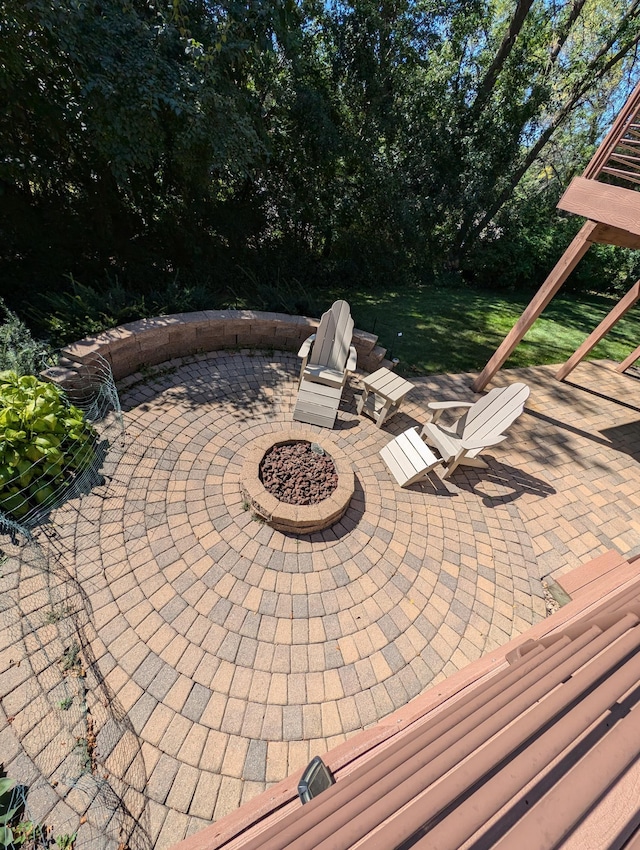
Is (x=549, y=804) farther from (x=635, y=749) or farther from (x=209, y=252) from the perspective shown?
(x=209, y=252)

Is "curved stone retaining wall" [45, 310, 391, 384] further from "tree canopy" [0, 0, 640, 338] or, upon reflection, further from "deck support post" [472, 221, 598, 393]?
"deck support post" [472, 221, 598, 393]

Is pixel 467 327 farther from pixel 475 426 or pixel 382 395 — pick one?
pixel 382 395

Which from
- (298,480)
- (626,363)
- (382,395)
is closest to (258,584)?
(298,480)

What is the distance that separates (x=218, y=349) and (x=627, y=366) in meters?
8.01

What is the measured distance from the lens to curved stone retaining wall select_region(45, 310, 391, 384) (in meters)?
4.02

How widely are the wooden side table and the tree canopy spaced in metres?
3.06

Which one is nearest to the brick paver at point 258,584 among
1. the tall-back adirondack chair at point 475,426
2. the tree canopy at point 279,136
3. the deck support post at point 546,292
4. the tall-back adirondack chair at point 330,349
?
the tall-back adirondack chair at point 475,426

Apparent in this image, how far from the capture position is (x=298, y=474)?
11.8ft

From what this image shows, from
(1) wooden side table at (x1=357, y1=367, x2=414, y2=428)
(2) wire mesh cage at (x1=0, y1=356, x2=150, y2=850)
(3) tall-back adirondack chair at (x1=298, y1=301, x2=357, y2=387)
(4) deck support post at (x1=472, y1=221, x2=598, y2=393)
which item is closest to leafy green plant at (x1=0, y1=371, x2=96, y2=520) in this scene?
(2) wire mesh cage at (x1=0, y1=356, x2=150, y2=850)

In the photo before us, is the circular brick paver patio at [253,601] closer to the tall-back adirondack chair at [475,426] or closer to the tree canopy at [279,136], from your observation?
the tall-back adirondack chair at [475,426]

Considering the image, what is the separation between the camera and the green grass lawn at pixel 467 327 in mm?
6547

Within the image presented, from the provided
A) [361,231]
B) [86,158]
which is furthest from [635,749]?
[361,231]

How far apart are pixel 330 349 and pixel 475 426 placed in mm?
2078

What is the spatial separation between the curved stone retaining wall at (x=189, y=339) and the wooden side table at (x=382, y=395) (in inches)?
35.4
